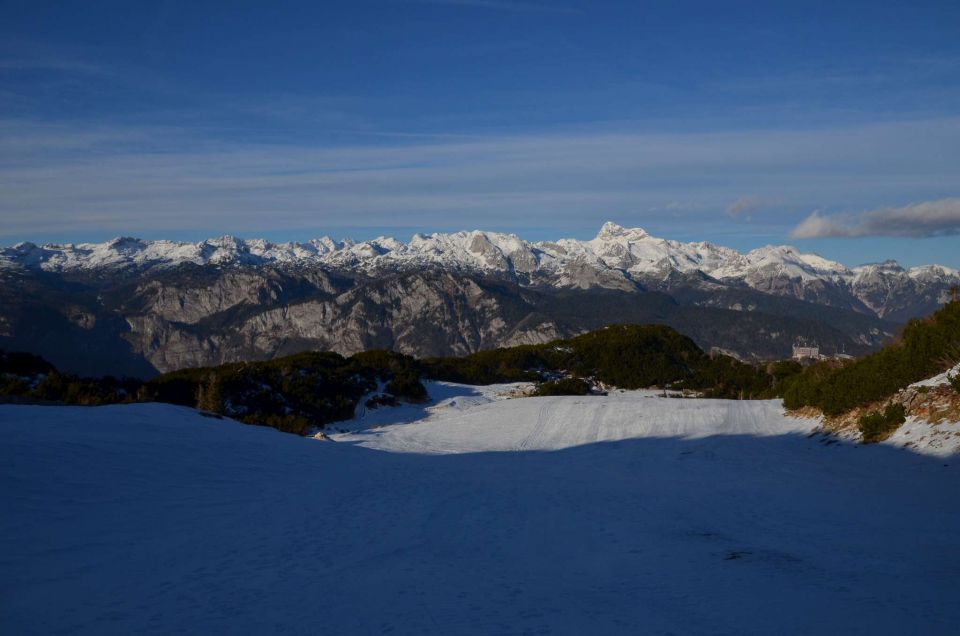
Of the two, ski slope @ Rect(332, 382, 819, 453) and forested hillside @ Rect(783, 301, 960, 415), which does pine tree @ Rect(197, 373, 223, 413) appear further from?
forested hillside @ Rect(783, 301, 960, 415)

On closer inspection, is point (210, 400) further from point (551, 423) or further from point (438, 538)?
point (438, 538)

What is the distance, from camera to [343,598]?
8.73 meters

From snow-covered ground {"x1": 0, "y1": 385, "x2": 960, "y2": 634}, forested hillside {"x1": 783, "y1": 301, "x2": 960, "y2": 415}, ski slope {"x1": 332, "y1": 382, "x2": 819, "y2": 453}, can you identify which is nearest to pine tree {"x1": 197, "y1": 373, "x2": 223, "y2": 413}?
ski slope {"x1": 332, "y1": 382, "x2": 819, "y2": 453}

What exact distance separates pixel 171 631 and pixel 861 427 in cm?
2126

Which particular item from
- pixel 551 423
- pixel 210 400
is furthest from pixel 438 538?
pixel 210 400

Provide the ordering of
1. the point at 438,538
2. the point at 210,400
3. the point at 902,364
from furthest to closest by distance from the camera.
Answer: the point at 210,400, the point at 902,364, the point at 438,538

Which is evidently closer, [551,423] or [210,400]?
[210,400]

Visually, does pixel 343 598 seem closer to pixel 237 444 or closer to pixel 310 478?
pixel 310 478

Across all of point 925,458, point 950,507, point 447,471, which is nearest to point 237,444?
point 447,471

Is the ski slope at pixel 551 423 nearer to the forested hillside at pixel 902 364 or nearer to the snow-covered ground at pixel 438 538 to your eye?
the forested hillside at pixel 902 364

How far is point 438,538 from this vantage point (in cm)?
1198

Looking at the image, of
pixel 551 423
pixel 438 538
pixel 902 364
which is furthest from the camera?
pixel 551 423

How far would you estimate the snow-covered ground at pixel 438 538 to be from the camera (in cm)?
813

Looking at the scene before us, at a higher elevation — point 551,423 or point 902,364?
point 902,364
